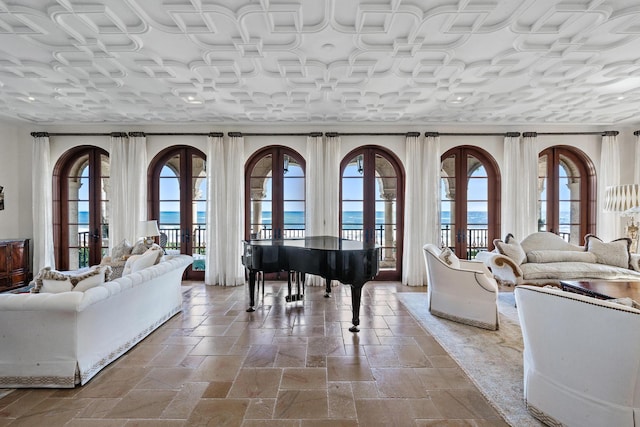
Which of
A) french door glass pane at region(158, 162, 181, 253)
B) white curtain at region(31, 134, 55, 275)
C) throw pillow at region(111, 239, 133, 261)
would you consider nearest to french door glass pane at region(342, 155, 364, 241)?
french door glass pane at region(158, 162, 181, 253)

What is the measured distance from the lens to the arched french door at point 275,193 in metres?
6.19

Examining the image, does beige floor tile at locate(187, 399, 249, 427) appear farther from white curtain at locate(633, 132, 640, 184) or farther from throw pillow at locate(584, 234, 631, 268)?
white curtain at locate(633, 132, 640, 184)

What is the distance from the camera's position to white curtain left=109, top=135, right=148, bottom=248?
5797mm

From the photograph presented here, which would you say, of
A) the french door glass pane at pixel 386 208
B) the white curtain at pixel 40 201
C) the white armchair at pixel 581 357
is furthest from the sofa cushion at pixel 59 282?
the french door glass pane at pixel 386 208

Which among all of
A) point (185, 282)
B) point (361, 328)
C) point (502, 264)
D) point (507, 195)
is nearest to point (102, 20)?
point (361, 328)

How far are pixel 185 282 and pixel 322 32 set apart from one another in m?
5.13

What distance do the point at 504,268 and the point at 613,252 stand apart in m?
1.89

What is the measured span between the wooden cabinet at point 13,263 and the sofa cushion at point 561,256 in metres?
8.70

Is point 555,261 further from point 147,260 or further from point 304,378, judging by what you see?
point 147,260

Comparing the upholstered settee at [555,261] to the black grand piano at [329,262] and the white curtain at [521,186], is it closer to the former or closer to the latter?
the white curtain at [521,186]

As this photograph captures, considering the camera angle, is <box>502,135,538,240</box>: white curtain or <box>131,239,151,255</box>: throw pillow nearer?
<box>131,239,151,255</box>: throw pillow

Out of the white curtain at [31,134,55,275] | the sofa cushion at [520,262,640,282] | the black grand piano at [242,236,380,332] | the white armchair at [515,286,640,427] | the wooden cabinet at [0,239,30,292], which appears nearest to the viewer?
the white armchair at [515,286,640,427]

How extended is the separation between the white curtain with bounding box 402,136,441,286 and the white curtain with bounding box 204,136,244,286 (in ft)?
10.5

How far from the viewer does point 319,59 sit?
3.44 meters
